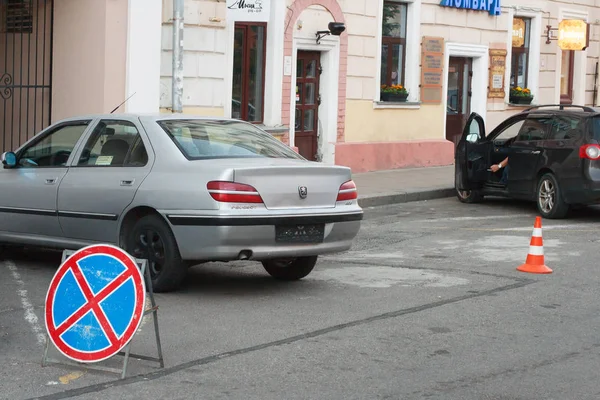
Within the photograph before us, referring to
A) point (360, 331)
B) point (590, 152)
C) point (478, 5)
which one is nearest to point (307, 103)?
point (478, 5)

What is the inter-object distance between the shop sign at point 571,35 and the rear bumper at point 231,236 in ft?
61.0

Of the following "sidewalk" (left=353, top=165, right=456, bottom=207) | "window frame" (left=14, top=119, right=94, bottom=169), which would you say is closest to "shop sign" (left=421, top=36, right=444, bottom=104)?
"sidewalk" (left=353, top=165, right=456, bottom=207)

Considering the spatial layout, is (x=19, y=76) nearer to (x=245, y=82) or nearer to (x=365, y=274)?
(x=245, y=82)

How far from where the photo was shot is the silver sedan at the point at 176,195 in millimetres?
8930

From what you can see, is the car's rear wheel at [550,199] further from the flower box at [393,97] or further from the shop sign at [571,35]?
the shop sign at [571,35]

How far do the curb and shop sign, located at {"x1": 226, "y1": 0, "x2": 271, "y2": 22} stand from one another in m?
3.26

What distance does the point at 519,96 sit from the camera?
87.1ft

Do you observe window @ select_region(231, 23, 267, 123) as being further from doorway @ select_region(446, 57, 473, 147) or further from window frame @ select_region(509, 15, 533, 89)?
window frame @ select_region(509, 15, 533, 89)

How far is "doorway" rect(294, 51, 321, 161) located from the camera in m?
21.0

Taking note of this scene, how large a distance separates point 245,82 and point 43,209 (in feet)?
32.6

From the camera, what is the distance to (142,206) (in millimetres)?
9320

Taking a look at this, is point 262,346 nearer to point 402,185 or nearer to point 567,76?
point 402,185

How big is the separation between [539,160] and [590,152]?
981 millimetres

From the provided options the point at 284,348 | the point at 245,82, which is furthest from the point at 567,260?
the point at 245,82
